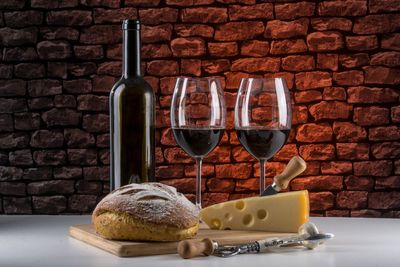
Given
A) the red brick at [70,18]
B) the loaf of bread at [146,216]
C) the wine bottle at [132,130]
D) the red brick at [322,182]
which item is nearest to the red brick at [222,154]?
the red brick at [322,182]

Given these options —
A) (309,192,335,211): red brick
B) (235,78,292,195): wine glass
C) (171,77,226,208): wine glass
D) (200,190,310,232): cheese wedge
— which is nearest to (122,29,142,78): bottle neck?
(171,77,226,208): wine glass

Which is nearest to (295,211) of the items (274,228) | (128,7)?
(274,228)

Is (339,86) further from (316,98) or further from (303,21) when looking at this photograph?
(303,21)

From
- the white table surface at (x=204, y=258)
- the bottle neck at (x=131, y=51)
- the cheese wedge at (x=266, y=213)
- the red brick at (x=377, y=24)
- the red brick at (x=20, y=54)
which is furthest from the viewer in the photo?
the red brick at (x=20, y=54)

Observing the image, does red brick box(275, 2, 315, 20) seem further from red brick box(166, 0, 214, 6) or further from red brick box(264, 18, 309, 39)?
red brick box(166, 0, 214, 6)

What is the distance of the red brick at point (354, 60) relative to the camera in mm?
2299

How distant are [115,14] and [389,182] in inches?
37.1

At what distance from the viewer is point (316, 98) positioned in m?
2.31

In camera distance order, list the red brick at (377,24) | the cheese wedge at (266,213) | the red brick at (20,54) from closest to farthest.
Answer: the cheese wedge at (266,213), the red brick at (377,24), the red brick at (20,54)

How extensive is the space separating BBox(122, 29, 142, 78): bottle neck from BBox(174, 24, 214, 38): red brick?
72 cm

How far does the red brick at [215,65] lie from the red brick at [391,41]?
45 centimetres

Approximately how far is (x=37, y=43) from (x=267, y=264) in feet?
4.50

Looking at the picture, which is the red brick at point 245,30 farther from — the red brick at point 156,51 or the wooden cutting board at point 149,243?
the wooden cutting board at point 149,243

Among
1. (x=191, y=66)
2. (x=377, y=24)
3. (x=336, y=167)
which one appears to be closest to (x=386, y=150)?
(x=336, y=167)
